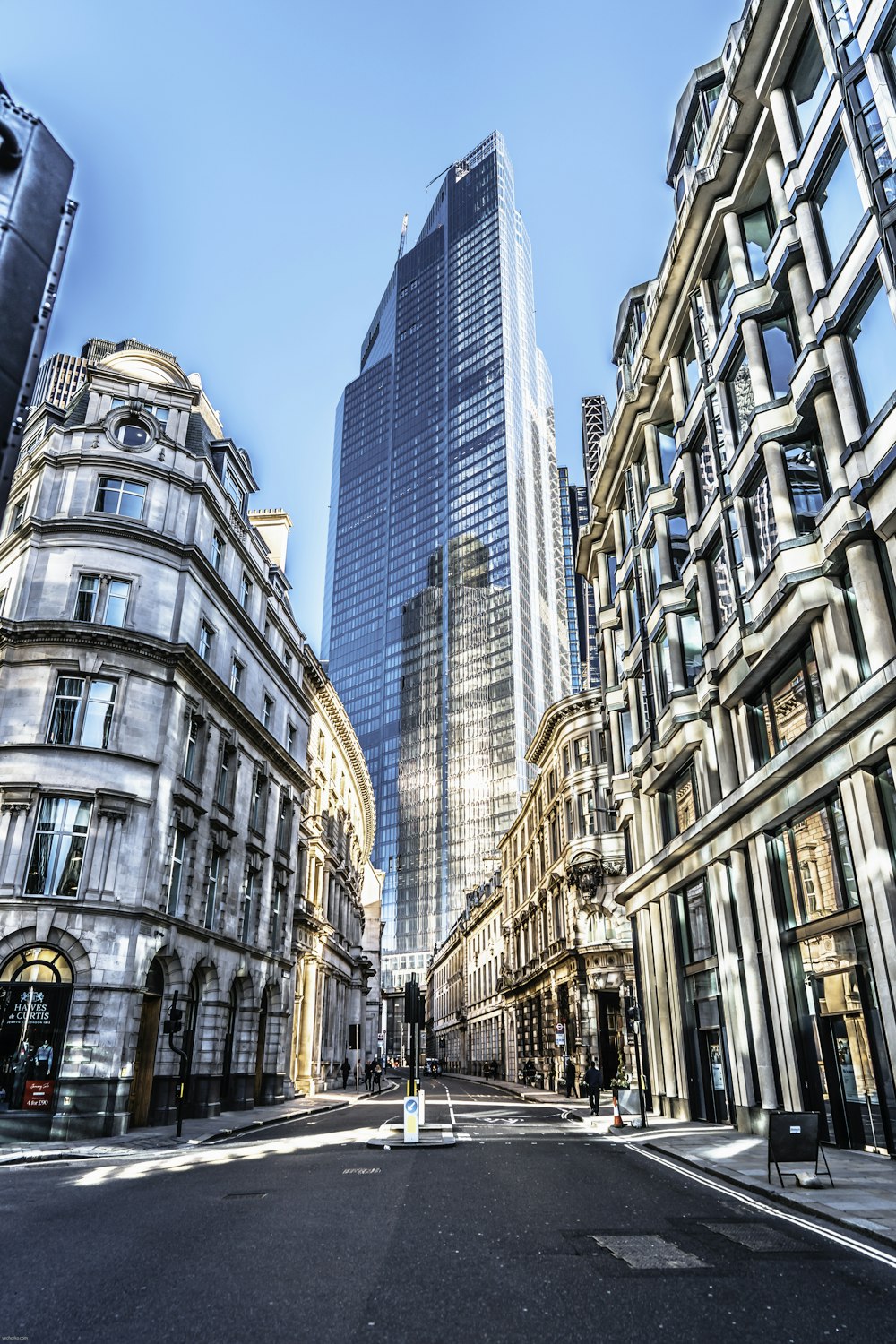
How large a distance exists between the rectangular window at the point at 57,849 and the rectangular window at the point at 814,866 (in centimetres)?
1914

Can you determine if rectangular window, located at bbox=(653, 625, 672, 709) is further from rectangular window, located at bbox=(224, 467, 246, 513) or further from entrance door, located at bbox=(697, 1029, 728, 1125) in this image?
rectangular window, located at bbox=(224, 467, 246, 513)

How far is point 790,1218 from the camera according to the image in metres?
10.4

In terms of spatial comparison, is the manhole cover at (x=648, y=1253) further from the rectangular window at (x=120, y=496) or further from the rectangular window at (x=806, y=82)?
the rectangular window at (x=120, y=496)

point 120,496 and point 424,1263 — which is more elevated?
point 120,496

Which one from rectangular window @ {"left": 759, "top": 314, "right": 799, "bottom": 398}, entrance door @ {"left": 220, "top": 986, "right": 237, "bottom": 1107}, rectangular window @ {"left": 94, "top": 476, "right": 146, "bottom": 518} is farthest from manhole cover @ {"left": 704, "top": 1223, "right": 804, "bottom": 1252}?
rectangular window @ {"left": 94, "top": 476, "right": 146, "bottom": 518}

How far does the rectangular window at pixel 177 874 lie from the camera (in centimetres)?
2931

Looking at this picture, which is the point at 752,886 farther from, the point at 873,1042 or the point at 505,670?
the point at 505,670

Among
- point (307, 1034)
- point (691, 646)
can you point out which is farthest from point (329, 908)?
point (691, 646)

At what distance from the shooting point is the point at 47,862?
25.5m

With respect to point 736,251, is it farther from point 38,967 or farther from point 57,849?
point 38,967

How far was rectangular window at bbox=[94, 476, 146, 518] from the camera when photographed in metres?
30.7

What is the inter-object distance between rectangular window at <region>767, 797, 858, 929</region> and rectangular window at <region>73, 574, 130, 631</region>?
828 inches

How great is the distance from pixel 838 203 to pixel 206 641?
24939mm

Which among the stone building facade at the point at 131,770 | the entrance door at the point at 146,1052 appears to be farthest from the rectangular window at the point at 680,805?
the entrance door at the point at 146,1052
